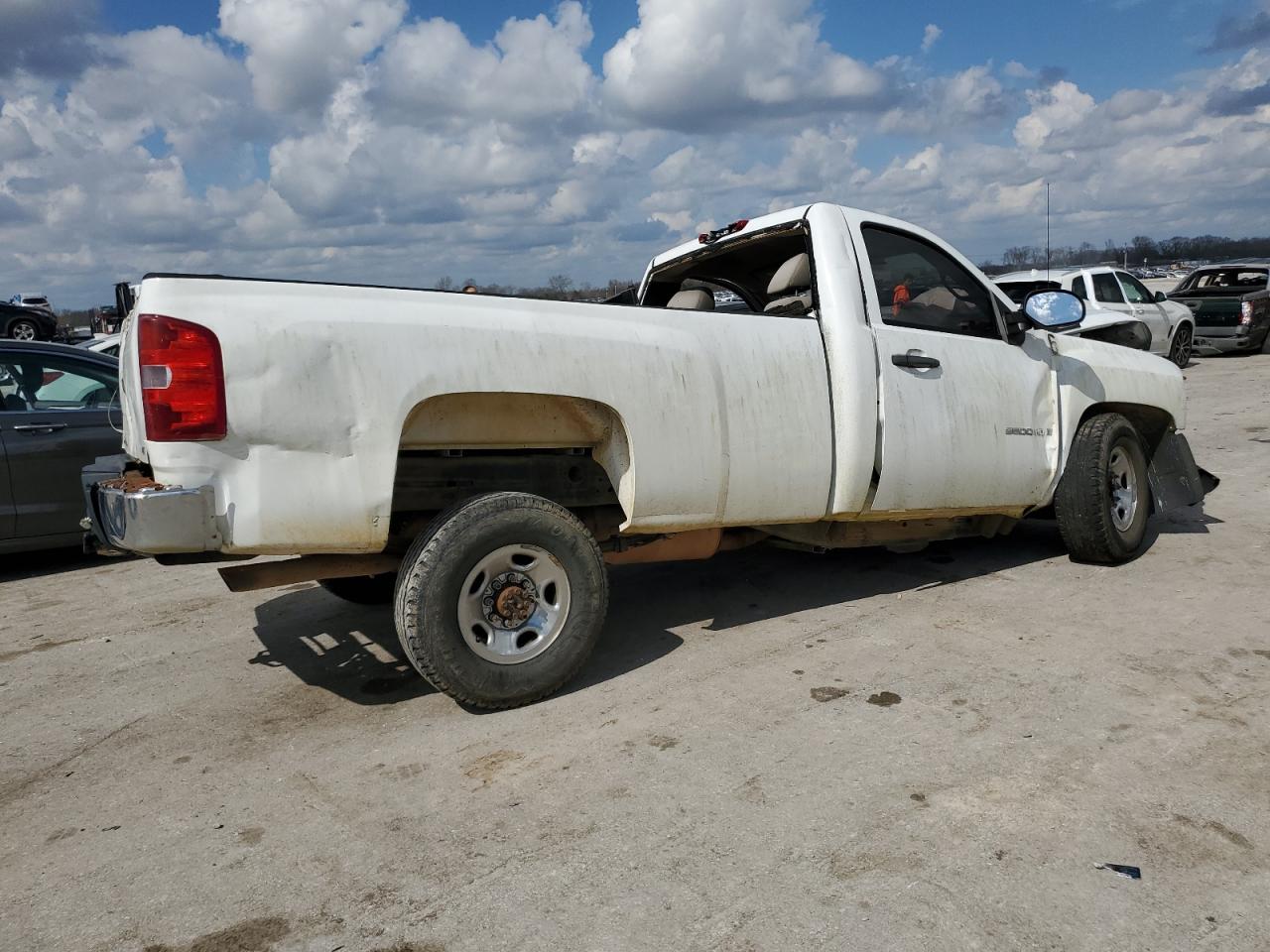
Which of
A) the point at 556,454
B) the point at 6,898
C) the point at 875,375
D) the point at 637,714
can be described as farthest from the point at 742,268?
the point at 6,898

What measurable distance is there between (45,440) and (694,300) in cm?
442

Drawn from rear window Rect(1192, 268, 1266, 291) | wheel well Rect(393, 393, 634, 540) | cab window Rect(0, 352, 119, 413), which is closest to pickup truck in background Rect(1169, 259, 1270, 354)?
rear window Rect(1192, 268, 1266, 291)

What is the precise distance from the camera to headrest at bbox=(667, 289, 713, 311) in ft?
17.0

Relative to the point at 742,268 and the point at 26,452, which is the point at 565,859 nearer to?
the point at 742,268

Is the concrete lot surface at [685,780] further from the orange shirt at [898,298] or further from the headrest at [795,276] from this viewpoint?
the headrest at [795,276]

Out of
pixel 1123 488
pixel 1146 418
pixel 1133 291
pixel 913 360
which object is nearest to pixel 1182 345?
pixel 1133 291

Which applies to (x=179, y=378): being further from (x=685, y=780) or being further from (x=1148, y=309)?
(x=1148, y=309)

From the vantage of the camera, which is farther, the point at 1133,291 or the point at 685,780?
the point at 1133,291

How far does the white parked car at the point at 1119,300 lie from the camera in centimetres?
1273

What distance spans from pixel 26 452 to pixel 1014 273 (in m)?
11.9

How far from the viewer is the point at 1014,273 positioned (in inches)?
523

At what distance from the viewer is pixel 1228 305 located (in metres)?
18.1

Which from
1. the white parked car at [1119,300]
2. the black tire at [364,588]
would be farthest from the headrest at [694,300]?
the white parked car at [1119,300]

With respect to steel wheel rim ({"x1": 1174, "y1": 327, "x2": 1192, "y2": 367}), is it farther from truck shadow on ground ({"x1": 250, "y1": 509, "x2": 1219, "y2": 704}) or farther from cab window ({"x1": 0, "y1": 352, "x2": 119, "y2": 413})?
cab window ({"x1": 0, "y1": 352, "x2": 119, "y2": 413})
